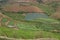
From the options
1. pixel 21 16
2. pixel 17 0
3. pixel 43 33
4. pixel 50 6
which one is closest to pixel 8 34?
pixel 43 33

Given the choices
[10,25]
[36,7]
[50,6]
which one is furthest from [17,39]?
[50,6]

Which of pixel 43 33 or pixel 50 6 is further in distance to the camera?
pixel 50 6

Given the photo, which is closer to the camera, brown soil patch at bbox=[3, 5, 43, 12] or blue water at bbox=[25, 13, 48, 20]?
blue water at bbox=[25, 13, 48, 20]

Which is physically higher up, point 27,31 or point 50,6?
point 27,31

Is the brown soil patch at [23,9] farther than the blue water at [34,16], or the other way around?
the brown soil patch at [23,9]

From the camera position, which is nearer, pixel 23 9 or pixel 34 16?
pixel 34 16

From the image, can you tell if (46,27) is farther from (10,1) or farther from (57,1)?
Answer: (10,1)

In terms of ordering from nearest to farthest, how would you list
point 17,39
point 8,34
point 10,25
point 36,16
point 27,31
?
point 17,39, point 8,34, point 27,31, point 10,25, point 36,16

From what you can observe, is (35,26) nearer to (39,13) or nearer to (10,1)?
(39,13)

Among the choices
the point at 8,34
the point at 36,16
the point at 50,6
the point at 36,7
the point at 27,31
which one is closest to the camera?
the point at 8,34

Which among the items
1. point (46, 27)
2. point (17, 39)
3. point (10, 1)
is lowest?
point (10, 1)
